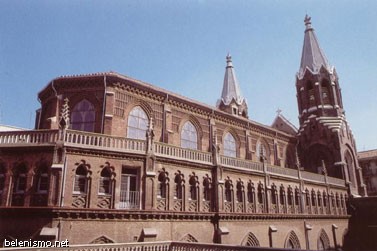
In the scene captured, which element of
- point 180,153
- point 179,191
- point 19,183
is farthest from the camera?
point 180,153

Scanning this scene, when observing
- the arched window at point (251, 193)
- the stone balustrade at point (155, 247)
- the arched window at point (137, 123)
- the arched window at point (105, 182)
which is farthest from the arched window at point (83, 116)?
the arched window at point (251, 193)

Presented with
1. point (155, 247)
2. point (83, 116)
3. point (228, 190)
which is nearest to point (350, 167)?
point (228, 190)

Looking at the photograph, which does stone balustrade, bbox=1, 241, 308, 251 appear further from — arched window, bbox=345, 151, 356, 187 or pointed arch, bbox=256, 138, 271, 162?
arched window, bbox=345, 151, 356, 187

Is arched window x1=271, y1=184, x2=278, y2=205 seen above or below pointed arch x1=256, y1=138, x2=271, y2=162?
below

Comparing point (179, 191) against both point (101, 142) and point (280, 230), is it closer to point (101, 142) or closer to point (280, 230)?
point (101, 142)

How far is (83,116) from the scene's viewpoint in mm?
22438

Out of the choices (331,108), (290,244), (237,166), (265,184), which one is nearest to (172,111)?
(237,166)

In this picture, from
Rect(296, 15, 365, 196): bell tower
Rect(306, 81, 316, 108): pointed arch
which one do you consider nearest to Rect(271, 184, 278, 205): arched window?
Rect(296, 15, 365, 196): bell tower

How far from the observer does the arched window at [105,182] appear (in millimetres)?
17391

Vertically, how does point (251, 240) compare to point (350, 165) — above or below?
below

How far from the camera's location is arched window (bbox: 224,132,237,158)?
31123mm

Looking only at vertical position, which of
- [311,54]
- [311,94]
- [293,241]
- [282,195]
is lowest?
A: [293,241]

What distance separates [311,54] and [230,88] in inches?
516

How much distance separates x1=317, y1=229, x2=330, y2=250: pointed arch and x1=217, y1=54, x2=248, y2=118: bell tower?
20071 mm
